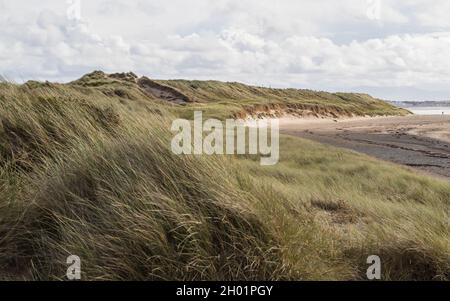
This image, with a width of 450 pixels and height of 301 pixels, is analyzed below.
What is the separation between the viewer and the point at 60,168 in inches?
174

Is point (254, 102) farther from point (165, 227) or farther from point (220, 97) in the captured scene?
point (165, 227)

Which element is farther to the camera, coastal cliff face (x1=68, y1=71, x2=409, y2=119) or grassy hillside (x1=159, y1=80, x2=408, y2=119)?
grassy hillside (x1=159, y1=80, x2=408, y2=119)

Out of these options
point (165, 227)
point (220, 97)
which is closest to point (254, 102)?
point (220, 97)

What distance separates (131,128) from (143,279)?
216 cm

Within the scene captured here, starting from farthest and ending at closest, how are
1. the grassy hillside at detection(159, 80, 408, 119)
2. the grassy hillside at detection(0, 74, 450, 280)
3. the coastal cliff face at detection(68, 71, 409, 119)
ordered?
the grassy hillside at detection(159, 80, 408, 119) < the coastal cliff face at detection(68, 71, 409, 119) < the grassy hillside at detection(0, 74, 450, 280)

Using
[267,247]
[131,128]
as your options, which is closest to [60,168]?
[131,128]

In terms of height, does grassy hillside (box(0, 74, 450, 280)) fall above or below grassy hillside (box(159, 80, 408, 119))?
below

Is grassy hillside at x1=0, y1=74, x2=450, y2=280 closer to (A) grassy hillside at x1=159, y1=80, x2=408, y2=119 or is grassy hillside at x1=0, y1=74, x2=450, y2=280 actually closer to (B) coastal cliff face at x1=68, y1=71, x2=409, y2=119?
(A) grassy hillside at x1=159, y1=80, x2=408, y2=119

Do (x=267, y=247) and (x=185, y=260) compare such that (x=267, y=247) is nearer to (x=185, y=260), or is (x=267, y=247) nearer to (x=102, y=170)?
(x=185, y=260)

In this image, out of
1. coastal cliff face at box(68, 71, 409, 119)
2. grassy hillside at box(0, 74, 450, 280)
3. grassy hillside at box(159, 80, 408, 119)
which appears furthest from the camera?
grassy hillside at box(159, 80, 408, 119)

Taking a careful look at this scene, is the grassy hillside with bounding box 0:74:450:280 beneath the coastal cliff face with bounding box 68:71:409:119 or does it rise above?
beneath

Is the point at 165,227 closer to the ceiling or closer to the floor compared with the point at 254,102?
closer to the floor

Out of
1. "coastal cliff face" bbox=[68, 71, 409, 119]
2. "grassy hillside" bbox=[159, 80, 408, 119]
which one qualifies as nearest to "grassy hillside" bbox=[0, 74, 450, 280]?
"grassy hillside" bbox=[159, 80, 408, 119]

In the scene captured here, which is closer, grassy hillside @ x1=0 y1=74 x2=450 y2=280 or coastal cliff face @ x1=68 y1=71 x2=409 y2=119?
grassy hillside @ x1=0 y1=74 x2=450 y2=280
